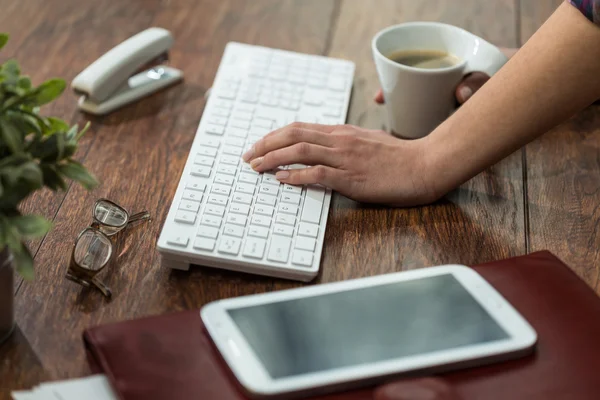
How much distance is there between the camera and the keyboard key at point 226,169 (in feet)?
3.01

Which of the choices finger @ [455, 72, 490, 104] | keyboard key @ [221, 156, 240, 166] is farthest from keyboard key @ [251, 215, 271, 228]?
finger @ [455, 72, 490, 104]

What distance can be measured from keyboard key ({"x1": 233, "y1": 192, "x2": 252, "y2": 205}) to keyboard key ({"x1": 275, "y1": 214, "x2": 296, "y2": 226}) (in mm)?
41

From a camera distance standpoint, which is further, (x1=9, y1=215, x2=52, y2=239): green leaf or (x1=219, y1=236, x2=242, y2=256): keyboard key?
(x1=219, y1=236, x2=242, y2=256): keyboard key

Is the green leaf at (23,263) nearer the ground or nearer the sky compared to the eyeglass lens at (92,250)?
nearer the sky

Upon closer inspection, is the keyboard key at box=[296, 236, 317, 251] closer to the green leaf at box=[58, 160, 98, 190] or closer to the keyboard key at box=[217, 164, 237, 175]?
the keyboard key at box=[217, 164, 237, 175]

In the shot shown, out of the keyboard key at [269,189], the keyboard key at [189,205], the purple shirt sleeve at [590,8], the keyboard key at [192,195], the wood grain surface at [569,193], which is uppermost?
the purple shirt sleeve at [590,8]

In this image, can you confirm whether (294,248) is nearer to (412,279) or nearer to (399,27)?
(412,279)

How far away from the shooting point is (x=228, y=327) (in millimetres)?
681

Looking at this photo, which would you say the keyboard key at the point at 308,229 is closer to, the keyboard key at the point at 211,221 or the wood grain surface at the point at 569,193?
the keyboard key at the point at 211,221

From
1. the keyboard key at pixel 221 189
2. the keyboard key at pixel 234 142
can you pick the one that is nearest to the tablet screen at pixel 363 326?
the keyboard key at pixel 221 189

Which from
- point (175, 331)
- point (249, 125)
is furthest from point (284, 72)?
point (175, 331)

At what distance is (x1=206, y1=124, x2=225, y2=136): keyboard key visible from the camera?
99 cm

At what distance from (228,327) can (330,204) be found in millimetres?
280

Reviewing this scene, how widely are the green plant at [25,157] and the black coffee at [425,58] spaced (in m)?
0.54
